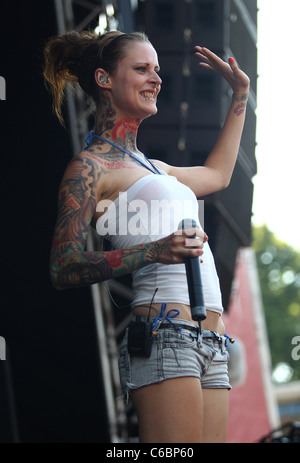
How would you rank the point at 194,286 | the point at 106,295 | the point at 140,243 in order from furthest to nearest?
the point at 106,295 → the point at 140,243 → the point at 194,286

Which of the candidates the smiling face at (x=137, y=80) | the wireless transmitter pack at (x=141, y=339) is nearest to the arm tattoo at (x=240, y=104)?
the smiling face at (x=137, y=80)

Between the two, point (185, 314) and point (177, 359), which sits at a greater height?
point (185, 314)

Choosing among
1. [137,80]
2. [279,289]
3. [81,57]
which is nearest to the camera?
[137,80]

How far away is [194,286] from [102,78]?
89 centimetres

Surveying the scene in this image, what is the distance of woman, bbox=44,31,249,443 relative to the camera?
5.87 ft

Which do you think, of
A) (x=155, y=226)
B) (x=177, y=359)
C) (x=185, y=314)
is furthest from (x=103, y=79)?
(x=177, y=359)

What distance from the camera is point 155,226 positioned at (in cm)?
198

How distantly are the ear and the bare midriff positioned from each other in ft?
2.57

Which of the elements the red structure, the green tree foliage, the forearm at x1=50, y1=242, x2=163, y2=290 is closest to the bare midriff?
the forearm at x1=50, y1=242, x2=163, y2=290

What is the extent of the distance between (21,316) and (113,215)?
4781mm

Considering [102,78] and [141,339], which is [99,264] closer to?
[141,339]

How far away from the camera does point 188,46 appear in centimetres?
655

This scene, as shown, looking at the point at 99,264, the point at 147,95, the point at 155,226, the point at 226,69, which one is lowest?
the point at 99,264

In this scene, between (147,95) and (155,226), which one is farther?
(147,95)
